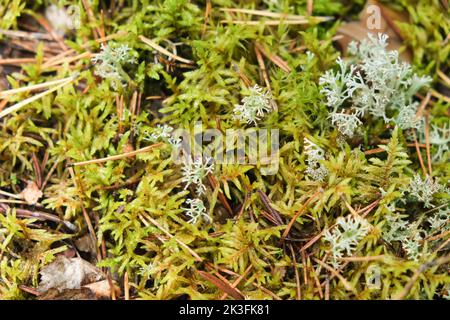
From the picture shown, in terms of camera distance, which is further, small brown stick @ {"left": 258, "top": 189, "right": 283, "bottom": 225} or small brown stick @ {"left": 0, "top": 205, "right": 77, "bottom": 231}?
small brown stick @ {"left": 0, "top": 205, "right": 77, "bottom": 231}

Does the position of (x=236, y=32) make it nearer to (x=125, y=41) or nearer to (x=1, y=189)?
(x=125, y=41)

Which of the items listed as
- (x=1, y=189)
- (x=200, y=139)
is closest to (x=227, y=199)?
(x=200, y=139)

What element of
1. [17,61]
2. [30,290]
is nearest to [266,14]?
[17,61]

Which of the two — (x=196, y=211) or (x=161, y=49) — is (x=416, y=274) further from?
(x=161, y=49)

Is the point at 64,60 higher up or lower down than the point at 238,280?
higher up

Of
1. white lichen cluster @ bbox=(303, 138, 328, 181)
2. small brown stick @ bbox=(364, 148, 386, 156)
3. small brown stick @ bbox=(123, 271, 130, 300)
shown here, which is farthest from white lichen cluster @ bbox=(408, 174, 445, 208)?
small brown stick @ bbox=(123, 271, 130, 300)

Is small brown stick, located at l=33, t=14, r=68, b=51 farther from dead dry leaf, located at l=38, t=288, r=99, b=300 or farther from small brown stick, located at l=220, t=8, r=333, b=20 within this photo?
dead dry leaf, located at l=38, t=288, r=99, b=300
